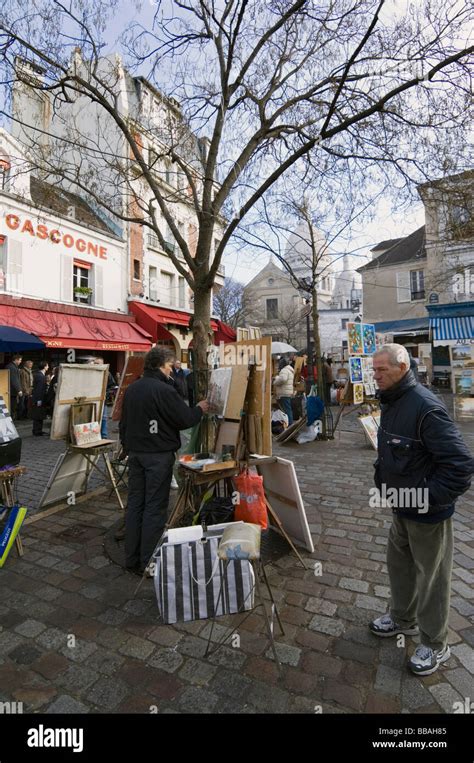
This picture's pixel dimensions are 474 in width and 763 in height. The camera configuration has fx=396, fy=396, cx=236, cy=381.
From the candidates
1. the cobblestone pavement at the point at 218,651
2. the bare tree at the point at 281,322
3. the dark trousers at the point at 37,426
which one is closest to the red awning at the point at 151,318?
the dark trousers at the point at 37,426

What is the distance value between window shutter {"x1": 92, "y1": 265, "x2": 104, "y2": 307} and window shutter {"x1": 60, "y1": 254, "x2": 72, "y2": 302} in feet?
4.56

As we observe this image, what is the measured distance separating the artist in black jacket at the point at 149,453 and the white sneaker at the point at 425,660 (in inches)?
79.7

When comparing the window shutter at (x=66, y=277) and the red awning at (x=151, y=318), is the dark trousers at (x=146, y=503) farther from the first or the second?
the red awning at (x=151, y=318)

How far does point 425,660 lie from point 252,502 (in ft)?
5.07

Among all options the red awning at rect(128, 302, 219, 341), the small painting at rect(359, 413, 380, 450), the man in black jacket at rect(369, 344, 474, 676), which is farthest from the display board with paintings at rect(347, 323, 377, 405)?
the red awning at rect(128, 302, 219, 341)

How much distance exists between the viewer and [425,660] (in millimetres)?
2219

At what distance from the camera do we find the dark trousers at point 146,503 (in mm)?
3338

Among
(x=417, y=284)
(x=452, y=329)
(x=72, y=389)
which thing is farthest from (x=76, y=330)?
(x=417, y=284)

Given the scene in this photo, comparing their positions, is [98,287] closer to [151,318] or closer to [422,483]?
[151,318]

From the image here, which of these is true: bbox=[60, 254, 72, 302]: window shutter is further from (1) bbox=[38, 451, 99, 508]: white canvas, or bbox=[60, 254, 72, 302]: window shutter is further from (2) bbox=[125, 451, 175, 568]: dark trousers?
(2) bbox=[125, 451, 175, 568]: dark trousers
